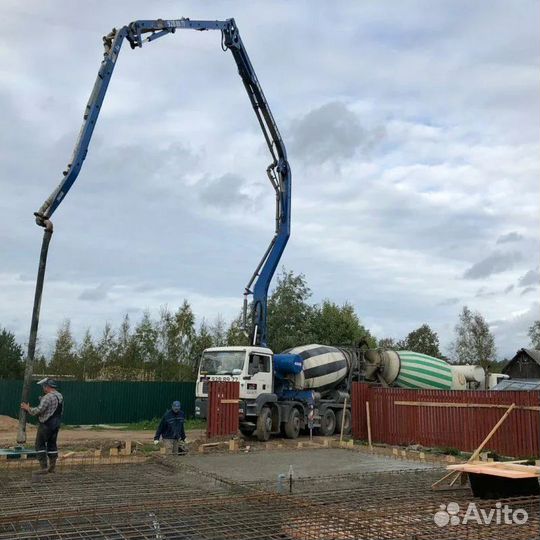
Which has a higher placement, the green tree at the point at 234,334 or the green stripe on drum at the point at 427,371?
the green tree at the point at 234,334

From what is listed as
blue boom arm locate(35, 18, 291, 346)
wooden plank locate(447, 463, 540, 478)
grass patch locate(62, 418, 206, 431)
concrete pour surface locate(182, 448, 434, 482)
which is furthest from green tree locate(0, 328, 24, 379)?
wooden plank locate(447, 463, 540, 478)

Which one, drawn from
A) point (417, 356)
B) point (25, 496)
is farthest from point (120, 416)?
point (25, 496)

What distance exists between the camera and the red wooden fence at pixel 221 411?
15.7 meters

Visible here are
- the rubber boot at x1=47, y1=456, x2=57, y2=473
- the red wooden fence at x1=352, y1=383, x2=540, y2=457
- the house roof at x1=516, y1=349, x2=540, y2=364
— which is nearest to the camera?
the rubber boot at x1=47, y1=456, x2=57, y2=473

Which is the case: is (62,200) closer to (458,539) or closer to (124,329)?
(458,539)

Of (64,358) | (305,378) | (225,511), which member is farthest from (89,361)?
(225,511)

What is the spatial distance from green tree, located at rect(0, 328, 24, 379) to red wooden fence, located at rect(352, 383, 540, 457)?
25547 millimetres

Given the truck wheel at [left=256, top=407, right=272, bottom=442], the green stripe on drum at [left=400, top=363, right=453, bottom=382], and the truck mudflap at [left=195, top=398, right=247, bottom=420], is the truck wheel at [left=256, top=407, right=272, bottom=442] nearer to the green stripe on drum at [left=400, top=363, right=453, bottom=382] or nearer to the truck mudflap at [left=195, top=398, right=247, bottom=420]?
the truck mudflap at [left=195, top=398, right=247, bottom=420]

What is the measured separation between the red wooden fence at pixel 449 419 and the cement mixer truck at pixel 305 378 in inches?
70.6

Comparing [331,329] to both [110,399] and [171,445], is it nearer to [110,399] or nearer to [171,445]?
[110,399]

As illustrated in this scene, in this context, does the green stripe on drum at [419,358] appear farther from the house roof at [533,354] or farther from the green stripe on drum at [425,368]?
the house roof at [533,354]

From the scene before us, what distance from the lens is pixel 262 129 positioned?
20.8m

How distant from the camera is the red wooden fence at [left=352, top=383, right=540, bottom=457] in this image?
12.7 metres

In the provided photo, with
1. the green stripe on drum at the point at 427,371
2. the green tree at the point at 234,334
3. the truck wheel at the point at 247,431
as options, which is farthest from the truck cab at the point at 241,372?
the green tree at the point at 234,334
